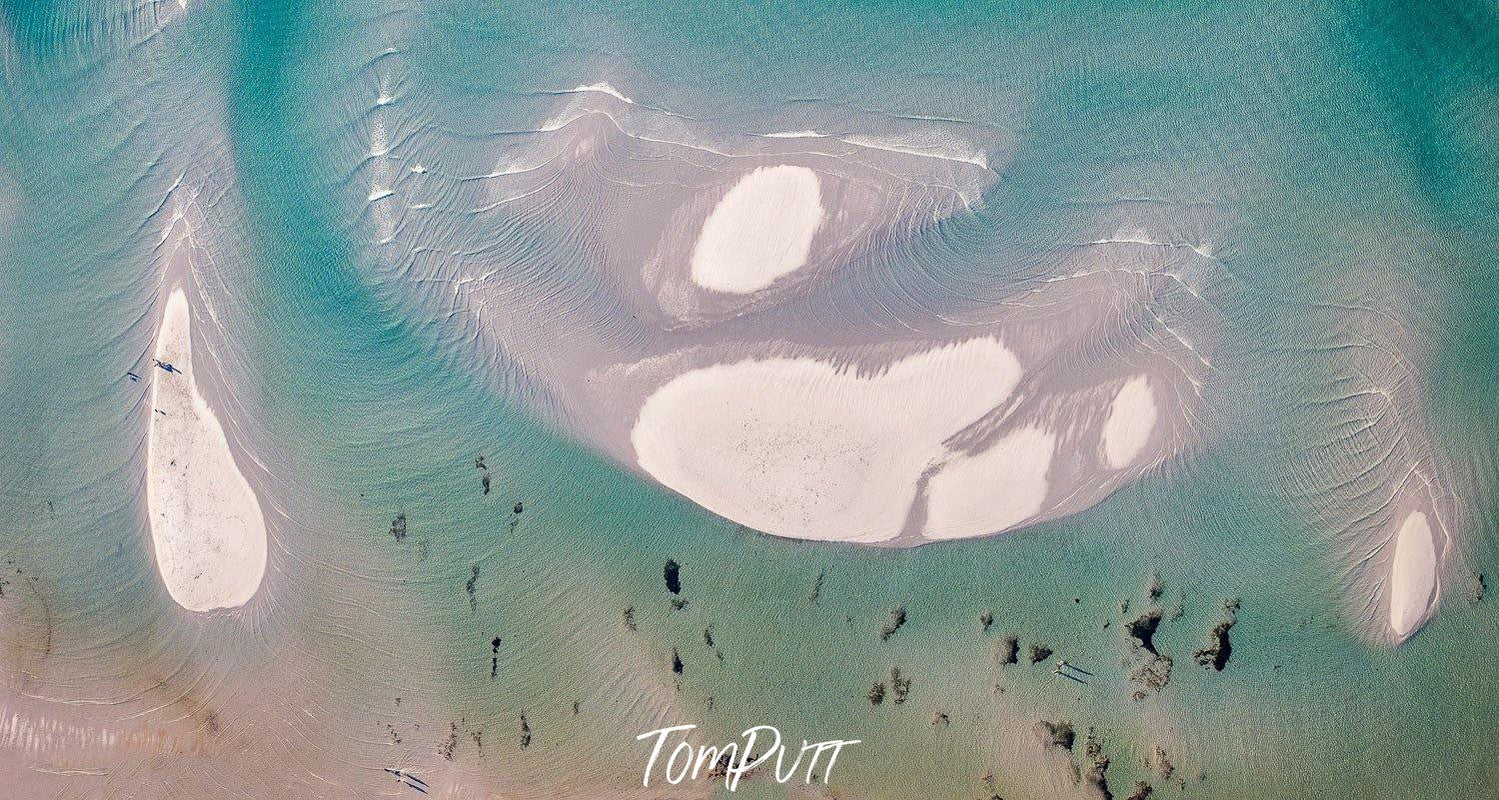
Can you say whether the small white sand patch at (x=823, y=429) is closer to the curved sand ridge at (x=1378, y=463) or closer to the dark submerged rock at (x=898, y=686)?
the dark submerged rock at (x=898, y=686)

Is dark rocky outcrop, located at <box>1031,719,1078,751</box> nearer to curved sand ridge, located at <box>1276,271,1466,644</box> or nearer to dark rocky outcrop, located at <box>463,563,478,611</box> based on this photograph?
curved sand ridge, located at <box>1276,271,1466,644</box>

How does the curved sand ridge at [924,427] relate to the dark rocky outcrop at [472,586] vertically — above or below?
above

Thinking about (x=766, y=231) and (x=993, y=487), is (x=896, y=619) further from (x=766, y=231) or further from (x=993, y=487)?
(x=766, y=231)

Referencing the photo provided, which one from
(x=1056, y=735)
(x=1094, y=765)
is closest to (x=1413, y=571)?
(x=1094, y=765)

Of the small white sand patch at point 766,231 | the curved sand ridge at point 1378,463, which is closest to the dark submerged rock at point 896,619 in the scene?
the small white sand patch at point 766,231

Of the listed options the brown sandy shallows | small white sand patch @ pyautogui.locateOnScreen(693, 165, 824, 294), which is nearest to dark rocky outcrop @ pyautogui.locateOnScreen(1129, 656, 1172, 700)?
→ the brown sandy shallows

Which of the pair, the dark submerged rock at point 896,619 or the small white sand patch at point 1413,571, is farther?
the dark submerged rock at point 896,619
